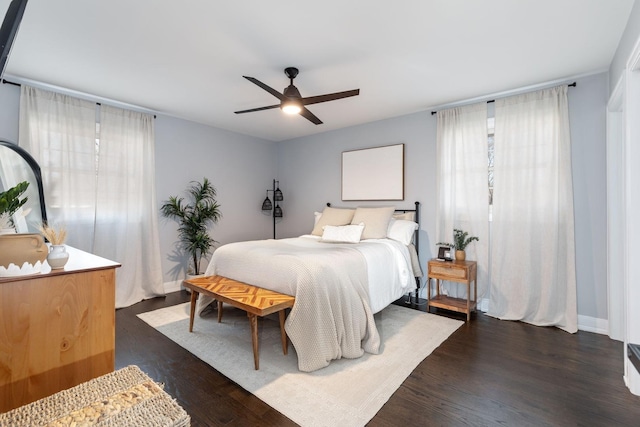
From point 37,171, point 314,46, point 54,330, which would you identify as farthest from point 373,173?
point 37,171

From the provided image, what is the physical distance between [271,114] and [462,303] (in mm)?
3531

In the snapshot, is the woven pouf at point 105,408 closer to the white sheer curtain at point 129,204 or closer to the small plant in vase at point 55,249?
the small plant in vase at point 55,249

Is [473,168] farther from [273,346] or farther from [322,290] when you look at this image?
[273,346]

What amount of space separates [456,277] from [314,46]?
2788 mm

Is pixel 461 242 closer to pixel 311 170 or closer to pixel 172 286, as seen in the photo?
pixel 311 170

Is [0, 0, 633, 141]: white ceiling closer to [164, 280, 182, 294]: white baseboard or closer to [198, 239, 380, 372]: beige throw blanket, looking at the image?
[198, 239, 380, 372]: beige throw blanket

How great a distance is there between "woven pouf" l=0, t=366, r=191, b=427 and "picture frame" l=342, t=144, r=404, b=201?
146 inches

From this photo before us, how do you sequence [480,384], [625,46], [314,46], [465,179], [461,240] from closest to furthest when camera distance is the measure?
[480,384] → [625,46] → [314,46] → [461,240] → [465,179]

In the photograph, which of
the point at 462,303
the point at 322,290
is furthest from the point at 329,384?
the point at 462,303

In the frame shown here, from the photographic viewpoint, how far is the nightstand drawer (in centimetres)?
325

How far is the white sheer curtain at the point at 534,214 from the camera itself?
9.93 ft

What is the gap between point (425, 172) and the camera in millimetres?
4004

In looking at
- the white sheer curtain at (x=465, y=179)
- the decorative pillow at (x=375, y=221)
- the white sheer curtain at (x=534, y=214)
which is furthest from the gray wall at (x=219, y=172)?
the white sheer curtain at (x=534, y=214)

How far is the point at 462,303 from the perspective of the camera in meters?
3.39
